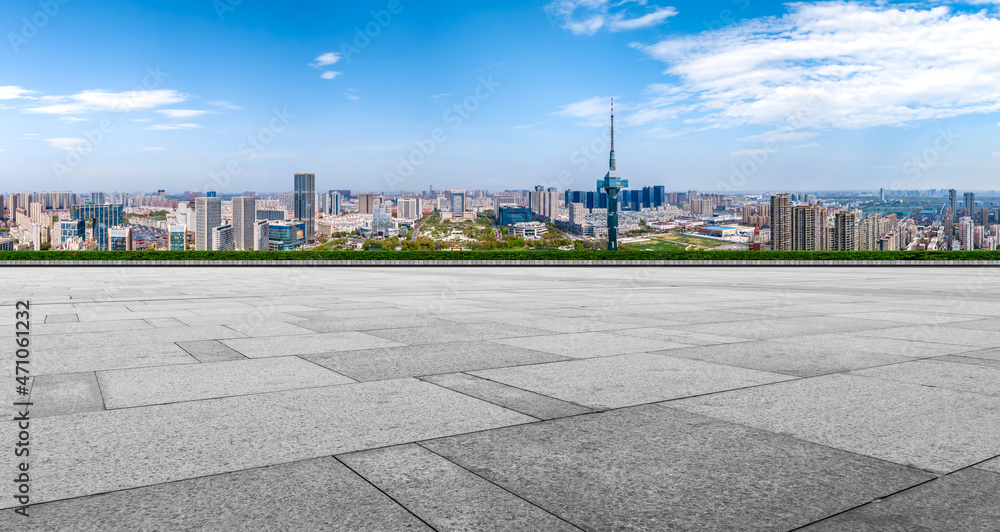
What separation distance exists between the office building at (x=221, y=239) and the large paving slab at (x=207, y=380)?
3311cm

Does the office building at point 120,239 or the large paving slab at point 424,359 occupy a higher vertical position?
the office building at point 120,239

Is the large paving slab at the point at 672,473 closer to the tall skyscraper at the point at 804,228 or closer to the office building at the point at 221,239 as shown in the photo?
the tall skyscraper at the point at 804,228

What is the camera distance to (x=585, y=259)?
32.6 metres

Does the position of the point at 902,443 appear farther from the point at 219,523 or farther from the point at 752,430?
the point at 219,523

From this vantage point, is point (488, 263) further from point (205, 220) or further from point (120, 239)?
point (120, 239)

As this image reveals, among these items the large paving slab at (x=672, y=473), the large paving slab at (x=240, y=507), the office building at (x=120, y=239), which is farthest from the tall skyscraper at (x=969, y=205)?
the office building at (x=120, y=239)

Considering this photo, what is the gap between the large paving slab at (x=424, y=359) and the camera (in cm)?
603

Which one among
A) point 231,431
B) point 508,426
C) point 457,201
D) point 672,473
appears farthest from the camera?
point 457,201

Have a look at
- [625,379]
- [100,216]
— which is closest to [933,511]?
[625,379]

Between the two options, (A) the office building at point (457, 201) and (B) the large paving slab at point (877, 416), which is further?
(A) the office building at point (457, 201)

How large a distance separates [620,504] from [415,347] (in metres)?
4.58

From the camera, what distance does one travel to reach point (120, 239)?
34.6 m

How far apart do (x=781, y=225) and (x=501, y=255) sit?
17.0m

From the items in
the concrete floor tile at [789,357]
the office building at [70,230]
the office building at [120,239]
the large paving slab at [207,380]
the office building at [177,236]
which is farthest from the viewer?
the office building at [177,236]
